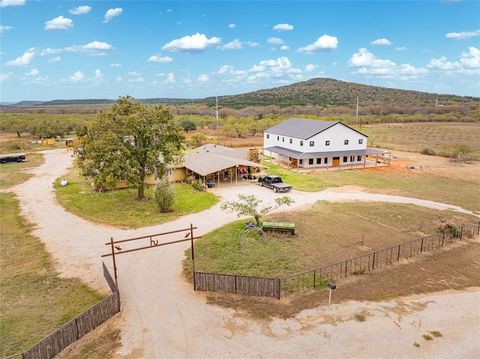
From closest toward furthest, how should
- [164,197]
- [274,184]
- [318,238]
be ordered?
[318,238] < [164,197] < [274,184]

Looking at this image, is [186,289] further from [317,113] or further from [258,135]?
[317,113]

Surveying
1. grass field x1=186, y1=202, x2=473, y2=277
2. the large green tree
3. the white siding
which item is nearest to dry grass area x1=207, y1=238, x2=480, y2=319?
grass field x1=186, y1=202, x2=473, y2=277

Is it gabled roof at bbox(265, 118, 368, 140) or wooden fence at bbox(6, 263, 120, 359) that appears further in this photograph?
gabled roof at bbox(265, 118, 368, 140)

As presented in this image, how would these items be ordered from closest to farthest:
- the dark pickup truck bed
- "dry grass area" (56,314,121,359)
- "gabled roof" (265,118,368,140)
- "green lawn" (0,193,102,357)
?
"dry grass area" (56,314,121,359) → "green lawn" (0,193,102,357) → the dark pickup truck bed → "gabled roof" (265,118,368,140)

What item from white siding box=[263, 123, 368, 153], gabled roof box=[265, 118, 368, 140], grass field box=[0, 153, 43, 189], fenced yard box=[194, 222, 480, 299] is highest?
gabled roof box=[265, 118, 368, 140]

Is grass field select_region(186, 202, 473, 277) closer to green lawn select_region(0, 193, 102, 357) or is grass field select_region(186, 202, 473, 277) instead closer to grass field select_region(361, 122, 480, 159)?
green lawn select_region(0, 193, 102, 357)

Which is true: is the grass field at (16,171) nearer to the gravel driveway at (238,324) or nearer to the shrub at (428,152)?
the gravel driveway at (238,324)

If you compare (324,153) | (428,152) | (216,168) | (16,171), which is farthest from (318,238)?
(428,152)

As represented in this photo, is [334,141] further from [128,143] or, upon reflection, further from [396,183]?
[128,143]
